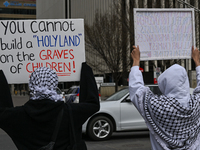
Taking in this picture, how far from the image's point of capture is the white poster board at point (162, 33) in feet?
19.7

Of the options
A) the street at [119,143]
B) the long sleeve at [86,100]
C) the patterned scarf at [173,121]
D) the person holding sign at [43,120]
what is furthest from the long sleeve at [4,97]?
the street at [119,143]

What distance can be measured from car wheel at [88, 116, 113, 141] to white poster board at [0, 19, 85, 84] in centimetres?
685

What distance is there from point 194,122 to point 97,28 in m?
29.2

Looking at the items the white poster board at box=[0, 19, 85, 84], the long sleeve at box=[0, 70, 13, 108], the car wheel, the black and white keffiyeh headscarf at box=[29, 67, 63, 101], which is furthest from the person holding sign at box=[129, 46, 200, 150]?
the car wheel

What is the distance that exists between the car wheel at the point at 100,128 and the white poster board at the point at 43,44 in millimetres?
6851

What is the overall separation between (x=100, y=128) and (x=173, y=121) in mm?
8277

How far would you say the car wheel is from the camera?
10.9 metres

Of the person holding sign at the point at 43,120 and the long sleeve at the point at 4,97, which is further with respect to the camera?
the long sleeve at the point at 4,97

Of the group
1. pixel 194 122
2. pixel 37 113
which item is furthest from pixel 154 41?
pixel 37 113

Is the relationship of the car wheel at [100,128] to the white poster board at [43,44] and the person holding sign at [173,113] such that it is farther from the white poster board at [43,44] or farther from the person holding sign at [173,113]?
the person holding sign at [173,113]

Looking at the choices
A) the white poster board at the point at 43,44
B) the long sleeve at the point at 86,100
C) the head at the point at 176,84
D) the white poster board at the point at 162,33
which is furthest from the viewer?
the white poster board at the point at 162,33

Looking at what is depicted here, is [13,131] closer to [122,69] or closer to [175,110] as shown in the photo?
[175,110]

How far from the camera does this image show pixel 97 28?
3178 centimetres

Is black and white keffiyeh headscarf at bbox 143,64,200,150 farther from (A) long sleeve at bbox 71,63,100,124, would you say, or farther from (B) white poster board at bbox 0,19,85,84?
(B) white poster board at bbox 0,19,85,84
